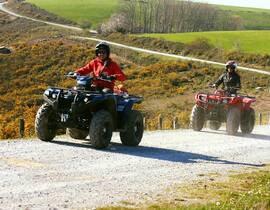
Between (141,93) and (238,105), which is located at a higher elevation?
(238,105)

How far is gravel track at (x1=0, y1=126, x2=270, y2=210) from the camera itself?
8.76 m

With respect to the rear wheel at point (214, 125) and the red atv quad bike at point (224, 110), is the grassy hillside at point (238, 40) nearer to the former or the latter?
the rear wheel at point (214, 125)

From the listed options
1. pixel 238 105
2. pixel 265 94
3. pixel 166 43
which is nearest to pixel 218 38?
pixel 166 43

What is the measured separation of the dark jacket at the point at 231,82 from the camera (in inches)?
837

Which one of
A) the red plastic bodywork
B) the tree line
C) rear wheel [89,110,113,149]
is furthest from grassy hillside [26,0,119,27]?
rear wheel [89,110,113,149]

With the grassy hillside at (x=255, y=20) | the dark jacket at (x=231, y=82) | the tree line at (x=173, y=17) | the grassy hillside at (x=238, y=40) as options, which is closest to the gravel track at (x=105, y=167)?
the dark jacket at (x=231, y=82)

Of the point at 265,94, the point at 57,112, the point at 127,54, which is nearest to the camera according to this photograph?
the point at 57,112

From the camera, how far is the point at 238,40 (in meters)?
94.7

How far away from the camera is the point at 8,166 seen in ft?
35.3

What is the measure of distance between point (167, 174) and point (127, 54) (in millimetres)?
61712

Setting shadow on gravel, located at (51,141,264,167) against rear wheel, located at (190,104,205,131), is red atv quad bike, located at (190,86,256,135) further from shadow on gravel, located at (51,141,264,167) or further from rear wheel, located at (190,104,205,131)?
shadow on gravel, located at (51,141,264,167)

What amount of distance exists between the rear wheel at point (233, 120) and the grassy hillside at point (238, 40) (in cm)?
6607

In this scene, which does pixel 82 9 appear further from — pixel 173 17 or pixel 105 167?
pixel 105 167

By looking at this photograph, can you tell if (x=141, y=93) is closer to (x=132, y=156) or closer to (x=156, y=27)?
(x=132, y=156)
